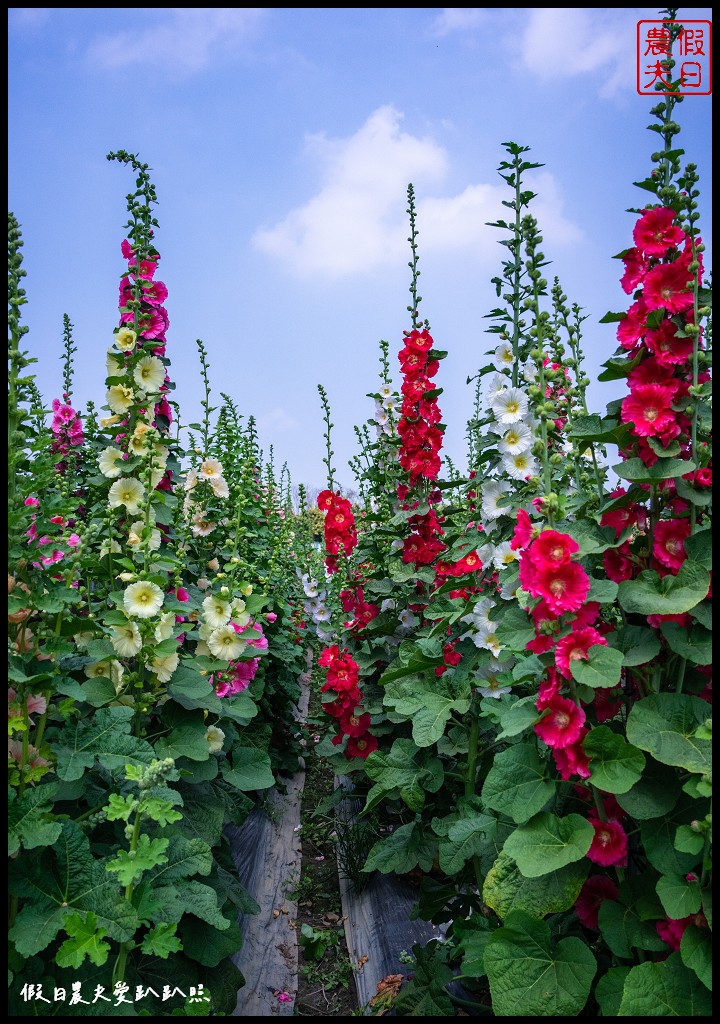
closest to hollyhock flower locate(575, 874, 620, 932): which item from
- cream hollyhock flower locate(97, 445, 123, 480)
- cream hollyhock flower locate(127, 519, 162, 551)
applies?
cream hollyhock flower locate(127, 519, 162, 551)

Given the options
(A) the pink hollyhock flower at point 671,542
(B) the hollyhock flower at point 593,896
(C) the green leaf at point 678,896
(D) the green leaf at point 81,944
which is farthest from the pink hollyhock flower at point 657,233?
(D) the green leaf at point 81,944

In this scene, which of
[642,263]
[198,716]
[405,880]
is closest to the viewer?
[642,263]

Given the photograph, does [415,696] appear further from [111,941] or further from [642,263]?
[642,263]

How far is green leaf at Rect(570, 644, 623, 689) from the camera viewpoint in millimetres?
1375

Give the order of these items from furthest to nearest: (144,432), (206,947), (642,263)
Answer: (144,432) → (206,947) → (642,263)

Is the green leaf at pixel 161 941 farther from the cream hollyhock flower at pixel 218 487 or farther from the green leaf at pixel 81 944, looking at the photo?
the cream hollyhock flower at pixel 218 487

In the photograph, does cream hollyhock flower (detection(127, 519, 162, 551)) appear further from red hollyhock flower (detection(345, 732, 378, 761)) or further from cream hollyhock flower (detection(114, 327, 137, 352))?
red hollyhock flower (detection(345, 732, 378, 761))

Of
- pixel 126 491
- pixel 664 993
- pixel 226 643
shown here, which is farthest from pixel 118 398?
pixel 664 993

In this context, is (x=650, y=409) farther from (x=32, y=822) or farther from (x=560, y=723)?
Answer: (x=32, y=822)

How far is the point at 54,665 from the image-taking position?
5.50ft

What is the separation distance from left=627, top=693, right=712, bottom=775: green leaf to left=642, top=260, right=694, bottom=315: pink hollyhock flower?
2.77ft

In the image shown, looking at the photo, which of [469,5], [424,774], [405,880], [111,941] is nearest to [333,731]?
[405,880]

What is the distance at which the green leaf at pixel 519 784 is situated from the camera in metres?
1.56

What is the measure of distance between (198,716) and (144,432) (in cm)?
93
